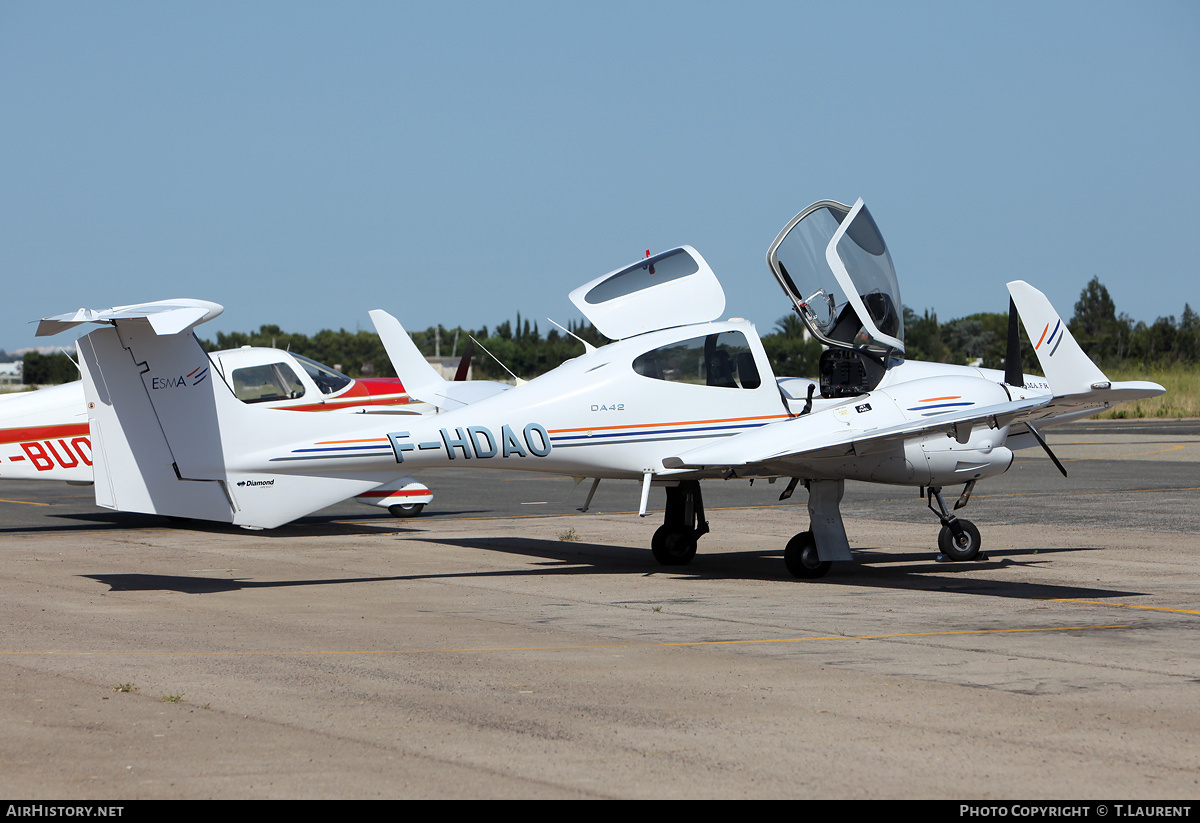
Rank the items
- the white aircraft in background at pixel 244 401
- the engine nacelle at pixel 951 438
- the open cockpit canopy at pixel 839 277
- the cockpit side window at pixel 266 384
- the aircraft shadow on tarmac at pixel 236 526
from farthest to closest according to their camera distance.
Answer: the cockpit side window at pixel 266 384 < the aircraft shadow on tarmac at pixel 236 526 < the white aircraft in background at pixel 244 401 < the open cockpit canopy at pixel 839 277 < the engine nacelle at pixel 951 438

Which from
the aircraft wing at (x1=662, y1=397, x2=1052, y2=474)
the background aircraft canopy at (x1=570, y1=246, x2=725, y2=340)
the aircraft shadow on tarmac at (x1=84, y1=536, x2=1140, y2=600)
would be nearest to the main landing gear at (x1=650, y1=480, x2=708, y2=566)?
the aircraft shadow on tarmac at (x1=84, y1=536, x2=1140, y2=600)

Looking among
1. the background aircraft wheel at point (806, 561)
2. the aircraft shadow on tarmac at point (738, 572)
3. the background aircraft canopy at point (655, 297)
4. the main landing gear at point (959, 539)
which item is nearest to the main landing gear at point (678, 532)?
the aircraft shadow on tarmac at point (738, 572)

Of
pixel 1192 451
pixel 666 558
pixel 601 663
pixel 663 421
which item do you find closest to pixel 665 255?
pixel 663 421

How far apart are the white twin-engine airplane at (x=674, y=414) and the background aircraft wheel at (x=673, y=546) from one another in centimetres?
2

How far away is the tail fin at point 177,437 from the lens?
1047cm

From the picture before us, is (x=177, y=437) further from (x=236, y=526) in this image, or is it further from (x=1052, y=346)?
(x=1052, y=346)

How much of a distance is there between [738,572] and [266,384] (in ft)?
28.7

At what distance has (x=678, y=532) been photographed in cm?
1287

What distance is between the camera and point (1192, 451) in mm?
29250

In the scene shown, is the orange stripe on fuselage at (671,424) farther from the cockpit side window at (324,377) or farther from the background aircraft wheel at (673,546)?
the cockpit side window at (324,377)

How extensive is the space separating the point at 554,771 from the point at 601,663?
8.10 ft

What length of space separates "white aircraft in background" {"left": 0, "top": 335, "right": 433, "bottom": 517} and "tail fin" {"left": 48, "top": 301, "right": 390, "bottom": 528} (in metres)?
4.17

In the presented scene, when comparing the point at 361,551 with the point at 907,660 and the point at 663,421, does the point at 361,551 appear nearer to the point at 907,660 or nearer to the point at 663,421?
the point at 663,421

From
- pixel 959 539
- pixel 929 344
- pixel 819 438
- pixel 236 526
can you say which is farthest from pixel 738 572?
pixel 929 344
